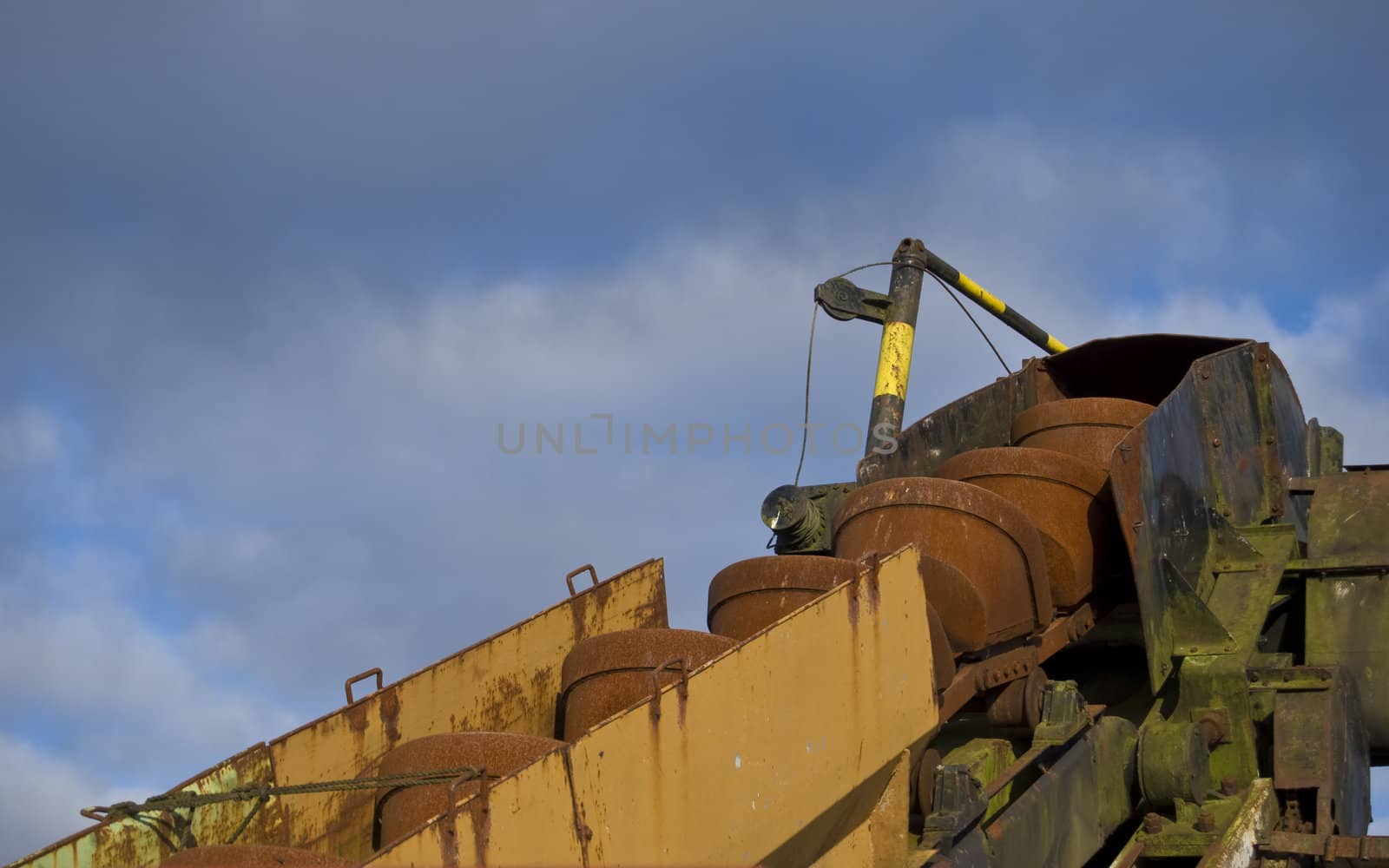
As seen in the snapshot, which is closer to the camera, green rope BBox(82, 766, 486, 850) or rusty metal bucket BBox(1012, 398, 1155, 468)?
green rope BBox(82, 766, 486, 850)

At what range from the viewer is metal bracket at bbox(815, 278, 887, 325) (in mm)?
11250

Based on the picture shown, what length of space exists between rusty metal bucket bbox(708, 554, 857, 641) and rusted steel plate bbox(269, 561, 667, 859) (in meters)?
0.99

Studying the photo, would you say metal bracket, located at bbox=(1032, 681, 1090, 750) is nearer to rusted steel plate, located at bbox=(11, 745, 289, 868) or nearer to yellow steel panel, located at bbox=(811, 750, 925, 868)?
yellow steel panel, located at bbox=(811, 750, 925, 868)

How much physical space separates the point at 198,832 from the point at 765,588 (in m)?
2.18

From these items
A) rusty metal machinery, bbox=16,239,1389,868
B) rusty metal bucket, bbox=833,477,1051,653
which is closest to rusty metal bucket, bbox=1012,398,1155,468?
rusty metal machinery, bbox=16,239,1389,868

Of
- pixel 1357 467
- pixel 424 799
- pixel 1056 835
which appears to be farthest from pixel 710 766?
pixel 1357 467

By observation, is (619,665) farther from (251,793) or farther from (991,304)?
(991,304)

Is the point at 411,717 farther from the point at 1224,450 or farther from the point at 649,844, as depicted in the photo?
the point at 1224,450

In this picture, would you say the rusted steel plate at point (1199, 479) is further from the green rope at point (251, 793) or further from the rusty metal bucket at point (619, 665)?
the green rope at point (251, 793)

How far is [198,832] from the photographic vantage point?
241 inches

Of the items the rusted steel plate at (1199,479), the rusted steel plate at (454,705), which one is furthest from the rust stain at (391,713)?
the rusted steel plate at (1199,479)

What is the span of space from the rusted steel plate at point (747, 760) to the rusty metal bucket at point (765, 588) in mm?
411

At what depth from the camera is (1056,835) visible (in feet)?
20.9

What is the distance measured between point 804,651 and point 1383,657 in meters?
3.32
